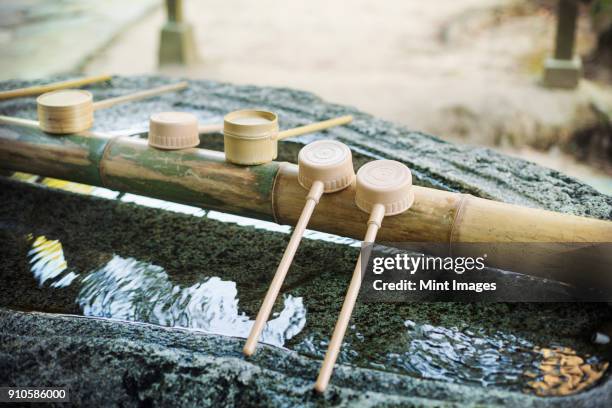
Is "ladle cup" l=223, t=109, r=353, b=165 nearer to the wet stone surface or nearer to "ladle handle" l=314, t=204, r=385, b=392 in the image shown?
the wet stone surface

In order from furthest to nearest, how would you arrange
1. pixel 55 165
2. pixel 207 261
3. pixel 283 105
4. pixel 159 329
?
pixel 283 105, pixel 55 165, pixel 207 261, pixel 159 329

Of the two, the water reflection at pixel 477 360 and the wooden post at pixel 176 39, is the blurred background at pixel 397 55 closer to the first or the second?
the wooden post at pixel 176 39

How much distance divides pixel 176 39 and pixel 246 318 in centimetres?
648

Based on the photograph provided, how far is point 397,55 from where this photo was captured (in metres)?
8.34

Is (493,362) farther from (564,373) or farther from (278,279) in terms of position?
(278,279)

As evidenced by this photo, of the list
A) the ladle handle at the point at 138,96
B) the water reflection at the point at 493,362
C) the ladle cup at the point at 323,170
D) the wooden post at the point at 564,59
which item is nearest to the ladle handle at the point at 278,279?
the ladle cup at the point at 323,170

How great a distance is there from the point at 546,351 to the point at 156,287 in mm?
1172

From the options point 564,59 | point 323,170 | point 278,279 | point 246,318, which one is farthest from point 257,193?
point 564,59

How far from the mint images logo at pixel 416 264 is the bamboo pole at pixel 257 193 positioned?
0.14 meters

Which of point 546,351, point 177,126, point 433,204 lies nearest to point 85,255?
point 177,126

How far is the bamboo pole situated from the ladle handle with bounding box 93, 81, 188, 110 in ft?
0.84

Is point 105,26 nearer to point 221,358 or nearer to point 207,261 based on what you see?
point 207,261

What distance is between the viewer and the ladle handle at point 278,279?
1505mm

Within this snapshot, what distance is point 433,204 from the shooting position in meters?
1.87
